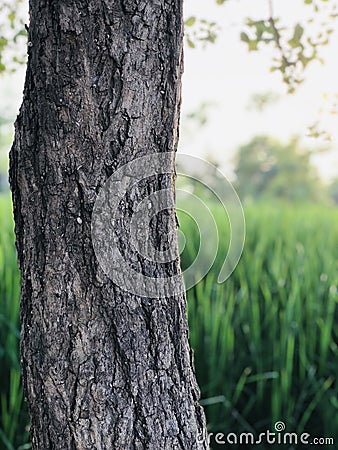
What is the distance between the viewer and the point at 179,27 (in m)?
0.75

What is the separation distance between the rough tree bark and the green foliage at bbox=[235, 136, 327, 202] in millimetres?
13944

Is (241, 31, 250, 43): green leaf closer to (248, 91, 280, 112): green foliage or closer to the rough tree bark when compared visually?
the rough tree bark

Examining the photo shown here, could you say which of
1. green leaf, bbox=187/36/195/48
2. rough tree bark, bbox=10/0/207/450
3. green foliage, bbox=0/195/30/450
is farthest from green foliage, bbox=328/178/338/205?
rough tree bark, bbox=10/0/207/450

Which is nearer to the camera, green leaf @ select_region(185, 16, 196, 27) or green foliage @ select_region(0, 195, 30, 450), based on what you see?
green leaf @ select_region(185, 16, 196, 27)

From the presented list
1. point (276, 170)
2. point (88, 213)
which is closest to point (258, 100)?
point (276, 170)

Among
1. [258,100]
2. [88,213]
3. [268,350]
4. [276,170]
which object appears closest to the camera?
[88,213]

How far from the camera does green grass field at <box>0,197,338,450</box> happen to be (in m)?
1.57

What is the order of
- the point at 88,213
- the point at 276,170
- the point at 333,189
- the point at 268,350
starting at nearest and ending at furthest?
the point at 88,213 < the point at 268,350 < the point at 276,170 < the point at 333,189

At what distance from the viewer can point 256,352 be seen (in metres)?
1.67

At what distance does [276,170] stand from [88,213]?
49.8 ft

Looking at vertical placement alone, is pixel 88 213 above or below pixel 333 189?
below

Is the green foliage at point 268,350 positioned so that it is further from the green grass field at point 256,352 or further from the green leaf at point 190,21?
the green leaf at point 190,21

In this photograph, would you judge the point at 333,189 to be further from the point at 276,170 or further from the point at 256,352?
the point at 256,352

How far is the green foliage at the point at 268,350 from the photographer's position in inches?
62.8
